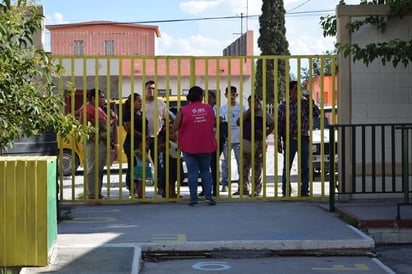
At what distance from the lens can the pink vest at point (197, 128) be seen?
1080cm

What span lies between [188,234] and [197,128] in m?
2.71

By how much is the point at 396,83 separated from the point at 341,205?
2.16 meters

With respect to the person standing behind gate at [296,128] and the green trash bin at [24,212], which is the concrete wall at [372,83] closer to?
the person standing behind gate at [296,128]

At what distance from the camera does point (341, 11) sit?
1135 cm

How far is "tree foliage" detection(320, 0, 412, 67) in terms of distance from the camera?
10602 millimetres

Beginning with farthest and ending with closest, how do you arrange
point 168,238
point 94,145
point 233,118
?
→ 1. point 233,118
2. point 94,145
3. point 168,238

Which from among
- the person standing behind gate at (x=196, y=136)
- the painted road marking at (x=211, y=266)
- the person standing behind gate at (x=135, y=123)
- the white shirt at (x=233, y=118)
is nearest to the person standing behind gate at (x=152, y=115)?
the person standing behind gate at (x=135, y=123)

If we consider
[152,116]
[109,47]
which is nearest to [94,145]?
[152,116]

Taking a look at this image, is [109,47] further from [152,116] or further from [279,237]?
[279,237]

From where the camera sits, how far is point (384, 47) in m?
10.7

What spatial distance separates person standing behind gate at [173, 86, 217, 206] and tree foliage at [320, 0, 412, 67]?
2.19m

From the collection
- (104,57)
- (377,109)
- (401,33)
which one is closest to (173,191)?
(104,57)

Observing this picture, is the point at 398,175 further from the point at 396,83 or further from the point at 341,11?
the point at 341,11

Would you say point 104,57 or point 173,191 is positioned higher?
point 104,57
